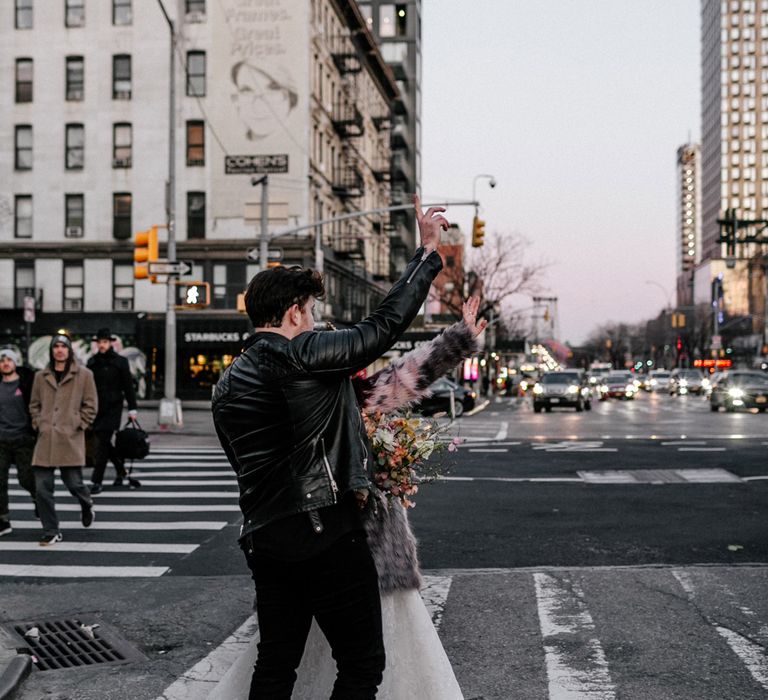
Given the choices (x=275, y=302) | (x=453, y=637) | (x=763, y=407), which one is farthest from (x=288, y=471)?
(x=763, y=407)

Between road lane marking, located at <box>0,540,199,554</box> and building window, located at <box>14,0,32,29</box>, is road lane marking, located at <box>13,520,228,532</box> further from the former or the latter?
building window, located at <box>14,0,32,29</box>

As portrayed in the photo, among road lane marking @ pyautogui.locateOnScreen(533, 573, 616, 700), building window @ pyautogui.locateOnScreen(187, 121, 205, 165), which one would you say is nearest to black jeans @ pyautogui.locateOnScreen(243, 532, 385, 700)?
road lane marking @ pyautogui.locateOnScreen(533, 573, 616, 700)

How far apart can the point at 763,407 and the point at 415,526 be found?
3182cm

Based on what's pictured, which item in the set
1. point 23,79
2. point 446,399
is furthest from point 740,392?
point 23,79

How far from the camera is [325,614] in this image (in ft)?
11.0

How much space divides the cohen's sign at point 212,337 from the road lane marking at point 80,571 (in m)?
36.3

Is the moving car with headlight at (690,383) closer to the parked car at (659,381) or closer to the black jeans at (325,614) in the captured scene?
the parked car at (659,381)

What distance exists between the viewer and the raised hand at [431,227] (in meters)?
3.58

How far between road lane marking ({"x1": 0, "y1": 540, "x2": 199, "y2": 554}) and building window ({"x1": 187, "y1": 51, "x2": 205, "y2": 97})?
125 feet

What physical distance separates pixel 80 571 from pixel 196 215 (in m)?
38.1

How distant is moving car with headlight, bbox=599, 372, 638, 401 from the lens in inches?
2383

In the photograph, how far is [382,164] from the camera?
6681cm

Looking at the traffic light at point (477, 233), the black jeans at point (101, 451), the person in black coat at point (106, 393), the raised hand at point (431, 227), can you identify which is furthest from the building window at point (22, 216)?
the raised hand at point (431, 227)

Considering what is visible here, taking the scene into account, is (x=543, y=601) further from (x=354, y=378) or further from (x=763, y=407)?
(x=763, y=407)
